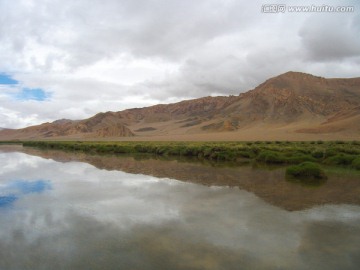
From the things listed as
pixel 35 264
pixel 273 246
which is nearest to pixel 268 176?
pixel 273 246

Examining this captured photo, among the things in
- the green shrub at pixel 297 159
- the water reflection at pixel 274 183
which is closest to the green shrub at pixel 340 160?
the green shrub at pixel 297 159

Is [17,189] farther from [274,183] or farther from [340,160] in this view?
[340,160]

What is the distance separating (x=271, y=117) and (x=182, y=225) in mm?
89593

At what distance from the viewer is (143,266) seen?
23.6ft

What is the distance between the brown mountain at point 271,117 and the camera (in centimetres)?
7409

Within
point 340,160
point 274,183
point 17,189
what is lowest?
point 274,183

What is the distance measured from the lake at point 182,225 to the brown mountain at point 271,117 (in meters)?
50.6

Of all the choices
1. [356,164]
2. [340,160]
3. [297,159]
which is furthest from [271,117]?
[356,164]

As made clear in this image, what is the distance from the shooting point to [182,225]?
1000cm

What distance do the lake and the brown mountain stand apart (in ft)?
166

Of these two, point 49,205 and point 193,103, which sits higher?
point 193,103

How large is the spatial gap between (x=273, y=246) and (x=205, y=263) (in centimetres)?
188

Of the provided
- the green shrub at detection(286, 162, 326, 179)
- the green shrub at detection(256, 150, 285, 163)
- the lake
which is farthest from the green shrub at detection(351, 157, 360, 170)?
the green shrub at detection(256, 150, 285, 163)

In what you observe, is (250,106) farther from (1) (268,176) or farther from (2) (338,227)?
(2) (338,227)
